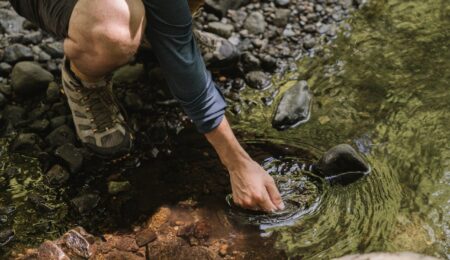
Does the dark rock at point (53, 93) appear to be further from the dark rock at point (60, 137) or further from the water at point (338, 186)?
the water at point (338, 186)

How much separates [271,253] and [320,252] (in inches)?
7.2

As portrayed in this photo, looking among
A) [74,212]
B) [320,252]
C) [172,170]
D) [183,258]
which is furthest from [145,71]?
[320,252]

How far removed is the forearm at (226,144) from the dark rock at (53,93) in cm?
104

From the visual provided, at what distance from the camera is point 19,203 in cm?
239

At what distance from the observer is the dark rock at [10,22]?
3.20 m

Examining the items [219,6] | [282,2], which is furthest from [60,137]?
[282,2]

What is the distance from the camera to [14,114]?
2777 millimetres

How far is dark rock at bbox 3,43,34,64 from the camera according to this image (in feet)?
9.93

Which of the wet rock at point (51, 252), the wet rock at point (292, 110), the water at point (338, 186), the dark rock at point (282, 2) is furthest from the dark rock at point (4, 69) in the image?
the dark rock at point (282, 2)

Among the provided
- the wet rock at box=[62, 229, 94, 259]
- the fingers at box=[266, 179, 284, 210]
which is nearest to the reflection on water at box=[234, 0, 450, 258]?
the fingers at box=[266, 179, 284, 210]

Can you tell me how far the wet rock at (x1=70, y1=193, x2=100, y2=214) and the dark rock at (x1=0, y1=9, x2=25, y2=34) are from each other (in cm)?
132

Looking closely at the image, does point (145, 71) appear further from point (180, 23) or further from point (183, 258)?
point (183, 258)

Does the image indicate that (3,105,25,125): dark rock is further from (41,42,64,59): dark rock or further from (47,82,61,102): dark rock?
(41,42,64,59): dark rock

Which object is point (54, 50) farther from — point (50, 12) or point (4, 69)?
point (50, 12)
